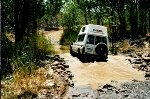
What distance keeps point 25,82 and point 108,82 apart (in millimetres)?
4594

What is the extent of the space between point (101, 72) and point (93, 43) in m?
4.53

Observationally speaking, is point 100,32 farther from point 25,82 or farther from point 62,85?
point 25,82

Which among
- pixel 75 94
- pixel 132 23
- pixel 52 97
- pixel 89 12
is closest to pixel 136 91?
pixel 75 94

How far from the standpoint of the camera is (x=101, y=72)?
19484mm

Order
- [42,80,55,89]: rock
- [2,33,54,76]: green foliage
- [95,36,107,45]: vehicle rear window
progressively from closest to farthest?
Result: [42,80,55,89]: rock → [2,33,54,76]: green foliage → [95,36,107,45]: vehicle rear window

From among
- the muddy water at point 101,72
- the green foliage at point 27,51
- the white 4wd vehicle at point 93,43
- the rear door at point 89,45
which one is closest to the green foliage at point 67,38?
the green foliage at point 27,51

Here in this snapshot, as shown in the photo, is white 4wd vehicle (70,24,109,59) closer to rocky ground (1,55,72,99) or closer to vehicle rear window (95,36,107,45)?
vehicle rear window (95,36,107,45)

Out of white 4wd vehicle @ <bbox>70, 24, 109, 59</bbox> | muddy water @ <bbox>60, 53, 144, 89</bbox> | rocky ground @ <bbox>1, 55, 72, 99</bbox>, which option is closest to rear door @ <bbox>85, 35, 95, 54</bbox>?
white 4wd vehicle @ <bbox>70, 24, 109, 59</bbox>

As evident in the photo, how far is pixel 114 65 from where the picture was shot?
22047mm

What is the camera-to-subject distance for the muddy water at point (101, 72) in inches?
680

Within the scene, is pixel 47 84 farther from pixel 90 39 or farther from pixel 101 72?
pixel 90 39

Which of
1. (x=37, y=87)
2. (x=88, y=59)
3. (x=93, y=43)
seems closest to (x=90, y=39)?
(x=93, y=43)

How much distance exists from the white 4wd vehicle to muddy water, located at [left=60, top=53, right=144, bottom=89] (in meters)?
0.71

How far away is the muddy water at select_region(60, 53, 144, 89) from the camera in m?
17.3
